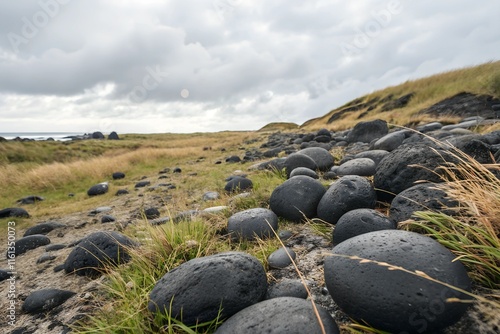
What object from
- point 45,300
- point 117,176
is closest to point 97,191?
point 117,176

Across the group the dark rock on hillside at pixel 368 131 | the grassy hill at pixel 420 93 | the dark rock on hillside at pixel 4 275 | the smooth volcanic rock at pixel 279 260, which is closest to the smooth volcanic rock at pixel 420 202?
the smooth volcanic rock at pixel 279 260

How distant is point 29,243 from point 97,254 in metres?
2.29

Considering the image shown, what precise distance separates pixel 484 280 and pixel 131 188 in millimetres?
8633

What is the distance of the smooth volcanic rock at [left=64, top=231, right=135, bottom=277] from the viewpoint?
2900mm

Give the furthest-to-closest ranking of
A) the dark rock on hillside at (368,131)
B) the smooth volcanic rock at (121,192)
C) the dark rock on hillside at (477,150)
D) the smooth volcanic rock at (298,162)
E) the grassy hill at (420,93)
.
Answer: the grassy hill at (420,93)
the dark rock on hillside at (368,131)
the smooth volcanic rock at (121,192)
the smooth volcanic rock at (298,162)
the dark rock on hillside at (477,150)

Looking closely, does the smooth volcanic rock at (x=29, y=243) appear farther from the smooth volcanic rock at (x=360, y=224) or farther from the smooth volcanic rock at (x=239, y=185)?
the smooth volcanic rock at (x=360, y=224)

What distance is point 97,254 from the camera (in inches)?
115

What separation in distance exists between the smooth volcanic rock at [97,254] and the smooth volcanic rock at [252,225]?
3.59ft

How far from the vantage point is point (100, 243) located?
2.98 metres

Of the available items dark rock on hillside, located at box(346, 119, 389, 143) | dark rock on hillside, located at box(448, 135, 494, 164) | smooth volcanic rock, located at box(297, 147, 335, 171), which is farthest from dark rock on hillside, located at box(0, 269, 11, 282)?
dark rock on hillside, located at box(346, 119, 389, 143)

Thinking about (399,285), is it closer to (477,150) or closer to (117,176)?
(477,150)

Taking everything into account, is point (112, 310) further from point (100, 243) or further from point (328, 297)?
point (328, 297)

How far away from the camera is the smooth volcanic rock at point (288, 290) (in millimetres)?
1811

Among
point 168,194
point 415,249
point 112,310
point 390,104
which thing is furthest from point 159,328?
point 390,104
